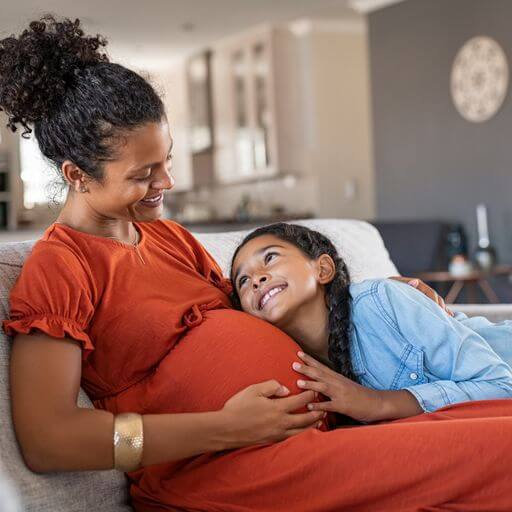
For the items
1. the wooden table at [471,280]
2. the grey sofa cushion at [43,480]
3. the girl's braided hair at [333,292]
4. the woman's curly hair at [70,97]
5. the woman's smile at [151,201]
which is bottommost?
the wooden table at [471,280]

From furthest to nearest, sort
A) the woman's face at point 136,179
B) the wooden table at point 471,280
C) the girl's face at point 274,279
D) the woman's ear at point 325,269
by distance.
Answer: the wooden table at point 471,280, the woman's ear at point 325,269, the girl's face at point 274,279, the woman's face at point 136,179

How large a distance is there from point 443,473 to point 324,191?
7235mm

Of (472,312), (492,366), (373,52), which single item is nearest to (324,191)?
(373,52)

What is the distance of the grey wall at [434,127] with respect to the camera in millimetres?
5996

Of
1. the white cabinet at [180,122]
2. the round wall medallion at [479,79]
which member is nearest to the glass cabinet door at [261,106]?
the white cabinet at [180,122]

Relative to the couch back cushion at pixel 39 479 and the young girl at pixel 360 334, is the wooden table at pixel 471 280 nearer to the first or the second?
the young girl at pixel 360 334

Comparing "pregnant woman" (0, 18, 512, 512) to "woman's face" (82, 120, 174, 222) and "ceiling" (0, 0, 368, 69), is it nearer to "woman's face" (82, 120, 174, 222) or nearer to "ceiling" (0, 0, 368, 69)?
"woman's face" (82, 120, 174, 222)

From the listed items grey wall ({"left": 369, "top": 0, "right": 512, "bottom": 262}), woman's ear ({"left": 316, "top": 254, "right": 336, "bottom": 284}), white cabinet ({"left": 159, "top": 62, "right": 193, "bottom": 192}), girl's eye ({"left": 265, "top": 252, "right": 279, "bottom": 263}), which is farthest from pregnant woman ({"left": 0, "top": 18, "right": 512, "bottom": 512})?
white cabinet ({"left": 159, "top": 62, "right": 193, "bottom": 192})

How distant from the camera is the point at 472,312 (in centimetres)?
227

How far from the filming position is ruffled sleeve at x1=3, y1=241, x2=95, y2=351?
4.21 feet

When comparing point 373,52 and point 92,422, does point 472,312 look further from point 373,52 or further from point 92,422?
point 373,52

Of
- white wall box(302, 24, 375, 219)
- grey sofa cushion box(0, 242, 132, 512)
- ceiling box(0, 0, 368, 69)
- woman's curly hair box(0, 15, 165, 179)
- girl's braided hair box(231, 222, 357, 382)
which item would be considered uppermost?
ceiling box(0, 0, 368, 69)

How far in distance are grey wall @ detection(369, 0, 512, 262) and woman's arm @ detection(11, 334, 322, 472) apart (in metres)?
4.96

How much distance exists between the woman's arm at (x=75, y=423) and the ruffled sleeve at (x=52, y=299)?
2 centimetres
